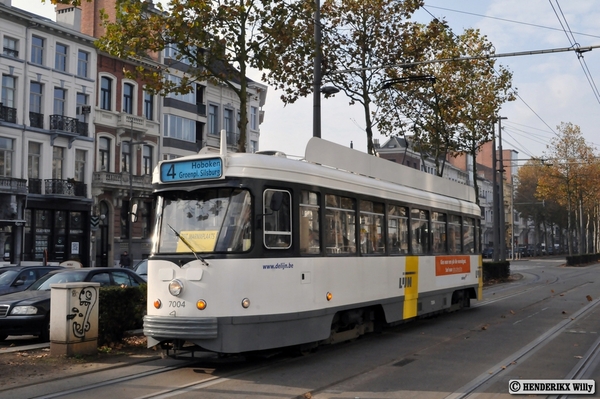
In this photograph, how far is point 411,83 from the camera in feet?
84.5

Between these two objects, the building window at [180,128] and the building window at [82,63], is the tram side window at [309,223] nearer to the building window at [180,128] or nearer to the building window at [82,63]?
the building window at [82,63]

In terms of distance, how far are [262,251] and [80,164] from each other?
3593cm

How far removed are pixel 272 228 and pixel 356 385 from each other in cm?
243

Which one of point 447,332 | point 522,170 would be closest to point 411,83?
point 447,332

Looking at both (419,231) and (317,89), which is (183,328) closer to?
(419,231)

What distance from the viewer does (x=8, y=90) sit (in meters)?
38.4

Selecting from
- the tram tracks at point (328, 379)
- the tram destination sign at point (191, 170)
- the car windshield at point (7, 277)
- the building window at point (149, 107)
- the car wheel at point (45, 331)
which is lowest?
the tram tracks at point (328, 379)

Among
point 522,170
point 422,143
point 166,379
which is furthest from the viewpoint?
point 522,170

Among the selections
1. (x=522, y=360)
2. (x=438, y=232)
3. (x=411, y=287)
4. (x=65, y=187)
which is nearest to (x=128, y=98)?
(x=65, y=187)

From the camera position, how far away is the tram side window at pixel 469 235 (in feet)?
59.8

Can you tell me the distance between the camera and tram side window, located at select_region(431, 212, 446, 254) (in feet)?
51.9

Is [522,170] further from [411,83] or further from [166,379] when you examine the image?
[166,379]

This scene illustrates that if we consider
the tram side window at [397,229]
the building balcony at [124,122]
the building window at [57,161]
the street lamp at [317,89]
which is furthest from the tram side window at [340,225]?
the building balcony at [124,122]

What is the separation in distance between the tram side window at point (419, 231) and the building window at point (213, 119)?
131ft
